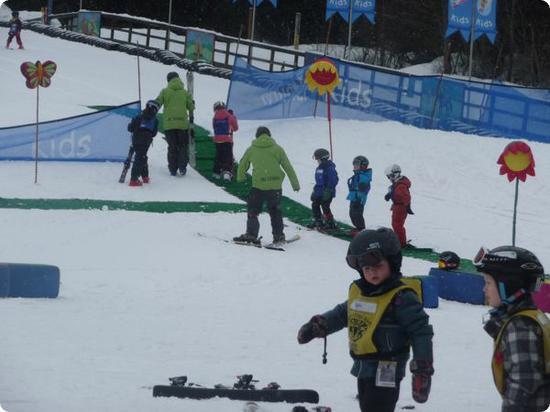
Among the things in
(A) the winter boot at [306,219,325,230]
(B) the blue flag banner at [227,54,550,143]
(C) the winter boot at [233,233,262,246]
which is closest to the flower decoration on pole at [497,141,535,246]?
(C) the winter boot at [233,233,262,246]

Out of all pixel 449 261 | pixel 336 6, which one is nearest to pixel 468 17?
pixel 336 6

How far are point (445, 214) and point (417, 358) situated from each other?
13.9m

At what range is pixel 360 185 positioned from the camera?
1692 cm

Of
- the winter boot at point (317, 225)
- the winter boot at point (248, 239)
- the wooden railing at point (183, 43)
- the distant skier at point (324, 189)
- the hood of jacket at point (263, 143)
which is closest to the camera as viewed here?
the winter boot at point (248, 239)

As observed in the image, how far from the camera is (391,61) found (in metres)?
45.8

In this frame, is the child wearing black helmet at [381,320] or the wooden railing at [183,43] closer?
the child wearing black helmet at [381,320]

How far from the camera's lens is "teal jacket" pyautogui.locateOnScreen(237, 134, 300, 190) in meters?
16.1

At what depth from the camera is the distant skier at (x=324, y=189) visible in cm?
1717

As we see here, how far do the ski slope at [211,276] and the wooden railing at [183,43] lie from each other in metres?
6.85

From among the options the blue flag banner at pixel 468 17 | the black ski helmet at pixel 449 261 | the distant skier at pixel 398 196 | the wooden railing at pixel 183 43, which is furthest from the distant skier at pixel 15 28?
the black ski helmet at pixel 449 261

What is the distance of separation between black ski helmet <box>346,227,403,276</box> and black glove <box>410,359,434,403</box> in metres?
0.51

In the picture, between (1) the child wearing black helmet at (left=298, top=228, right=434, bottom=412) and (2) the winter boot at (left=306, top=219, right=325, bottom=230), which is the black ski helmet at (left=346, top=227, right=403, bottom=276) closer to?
(1) the child wearing black helmet at (left=298, top=228, right=434, bottom=412)

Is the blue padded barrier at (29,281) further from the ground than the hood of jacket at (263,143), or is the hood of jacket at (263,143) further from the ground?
the hood of jacket at (263,143)

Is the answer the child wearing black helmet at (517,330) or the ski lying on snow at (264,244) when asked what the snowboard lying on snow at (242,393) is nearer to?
the child wearing black helmet at (517,330)
